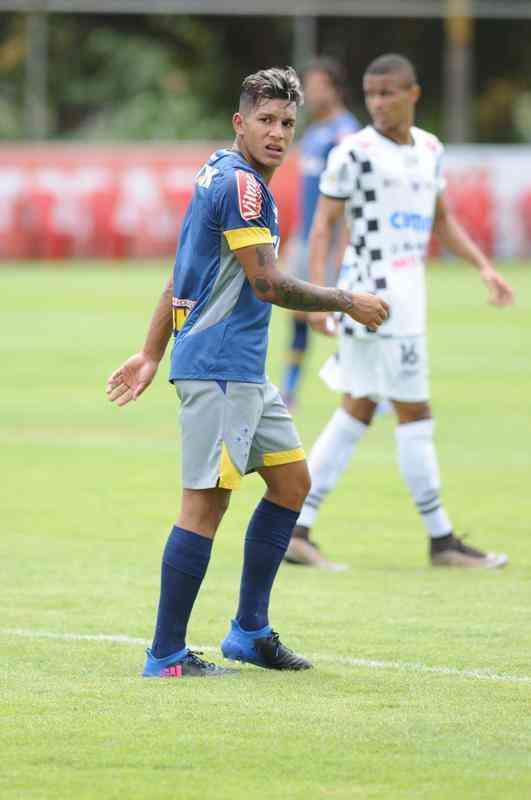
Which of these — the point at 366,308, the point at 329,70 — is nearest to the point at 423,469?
the point at 366,308

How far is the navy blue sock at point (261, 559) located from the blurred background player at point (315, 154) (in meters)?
6.73

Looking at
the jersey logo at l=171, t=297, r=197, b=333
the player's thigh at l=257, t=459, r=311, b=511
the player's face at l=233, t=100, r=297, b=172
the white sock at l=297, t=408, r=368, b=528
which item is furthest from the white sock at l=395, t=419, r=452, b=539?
the player's face at l=233, t=100, r=297, b=172

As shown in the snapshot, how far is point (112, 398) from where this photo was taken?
6738 millimetres

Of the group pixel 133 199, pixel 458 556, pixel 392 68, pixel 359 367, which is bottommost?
pixel 133 199

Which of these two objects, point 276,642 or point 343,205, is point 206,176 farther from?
point 343,205

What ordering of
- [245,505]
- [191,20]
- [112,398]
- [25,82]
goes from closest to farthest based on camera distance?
[112,398] → [245,505] → [25,82] → [191,20]

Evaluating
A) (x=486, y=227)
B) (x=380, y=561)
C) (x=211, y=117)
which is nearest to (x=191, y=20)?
(x=211, y=117)

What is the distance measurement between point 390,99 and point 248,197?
10.1ft

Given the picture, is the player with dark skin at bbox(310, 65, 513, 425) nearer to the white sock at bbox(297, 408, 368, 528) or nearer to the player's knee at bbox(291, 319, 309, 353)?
the white sock at bbox(297, 408, 368, 528)

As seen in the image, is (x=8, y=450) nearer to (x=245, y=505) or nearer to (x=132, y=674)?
(x=245, y=505)

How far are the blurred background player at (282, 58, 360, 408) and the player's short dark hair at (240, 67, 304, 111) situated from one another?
22.5 feet

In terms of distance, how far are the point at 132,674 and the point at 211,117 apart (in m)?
38.7

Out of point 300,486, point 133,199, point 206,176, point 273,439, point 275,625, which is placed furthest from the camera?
point 133,199

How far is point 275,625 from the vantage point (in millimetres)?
7438
